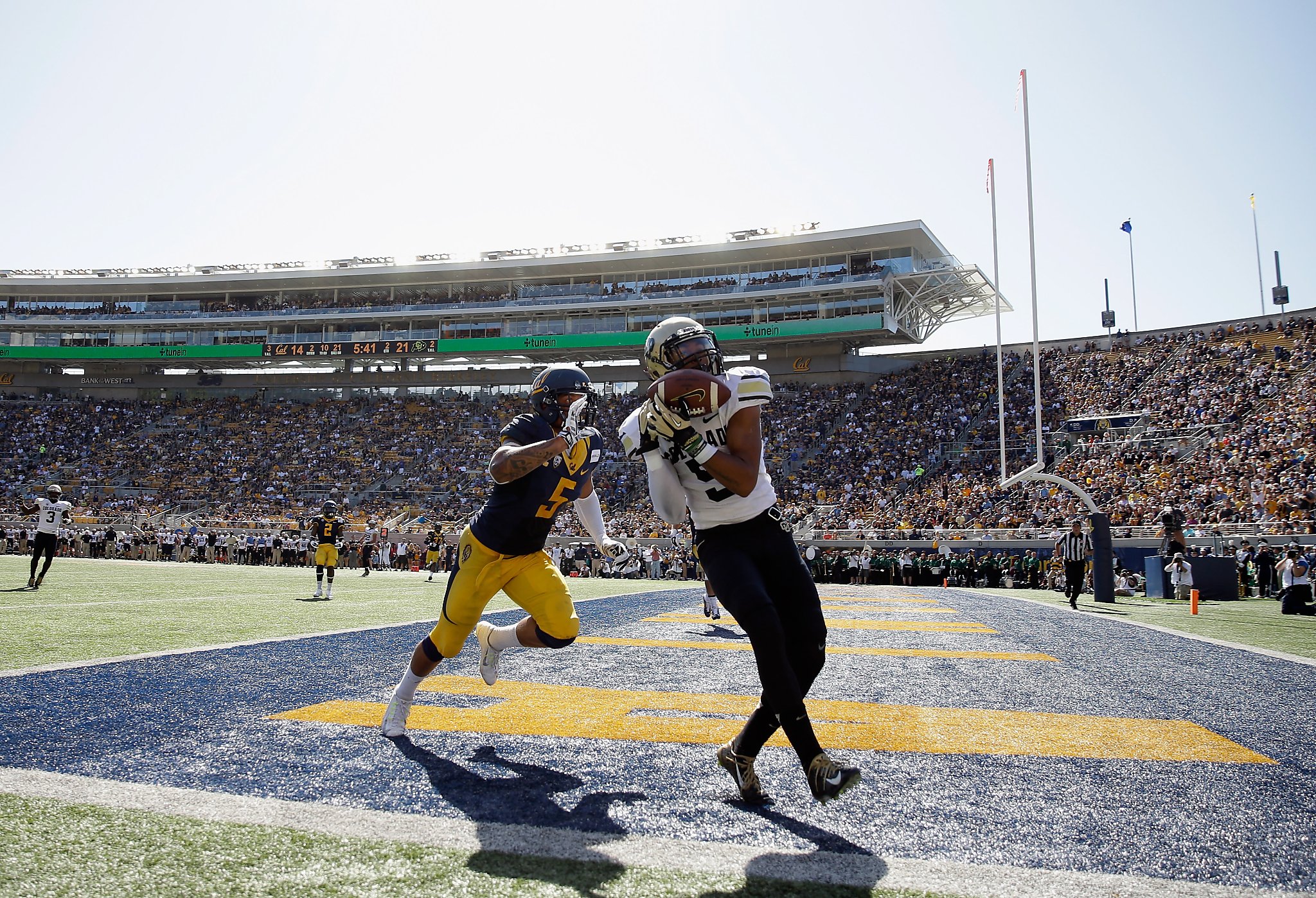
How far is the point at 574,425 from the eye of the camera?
3.91 meters

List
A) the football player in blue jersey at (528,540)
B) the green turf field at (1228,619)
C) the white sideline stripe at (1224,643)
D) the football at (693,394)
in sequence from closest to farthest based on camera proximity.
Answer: the football at (693,394), the football player in blue jersey at (528,540), the white sideline stripe at (1224,643), the green turf field at (1228,619)

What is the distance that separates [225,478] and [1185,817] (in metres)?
43.9

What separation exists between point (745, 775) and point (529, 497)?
70.5 inches

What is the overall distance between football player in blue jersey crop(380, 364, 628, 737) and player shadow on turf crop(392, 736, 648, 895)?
0.55 metres

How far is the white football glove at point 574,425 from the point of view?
3721 millimetres

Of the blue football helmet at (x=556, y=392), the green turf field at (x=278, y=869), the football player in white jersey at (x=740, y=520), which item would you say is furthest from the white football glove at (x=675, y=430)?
the green turf field at (x=278, y=869)

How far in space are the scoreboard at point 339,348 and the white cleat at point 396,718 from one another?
42039 millimetres

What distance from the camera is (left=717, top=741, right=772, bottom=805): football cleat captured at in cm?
294

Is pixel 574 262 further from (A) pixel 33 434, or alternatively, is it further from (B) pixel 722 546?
(B) pixel 722 546

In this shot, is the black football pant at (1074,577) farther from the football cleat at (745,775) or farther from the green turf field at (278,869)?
the green turf field at (278,869)

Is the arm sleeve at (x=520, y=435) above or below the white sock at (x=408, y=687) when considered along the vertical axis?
above

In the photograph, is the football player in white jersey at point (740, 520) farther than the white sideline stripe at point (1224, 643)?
No

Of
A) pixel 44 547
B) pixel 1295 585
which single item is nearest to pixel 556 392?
pixel 44 547

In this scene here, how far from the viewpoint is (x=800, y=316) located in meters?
39.7
